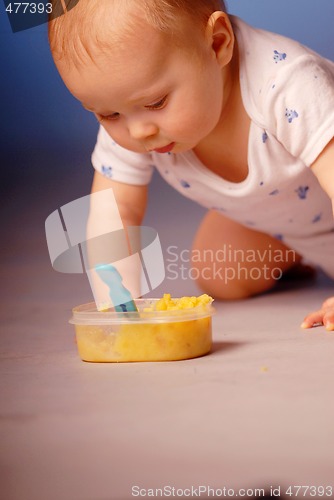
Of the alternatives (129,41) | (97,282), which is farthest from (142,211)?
(129,41)

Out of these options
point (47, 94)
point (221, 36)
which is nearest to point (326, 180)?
point (221, 36)

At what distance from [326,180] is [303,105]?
0.09 m

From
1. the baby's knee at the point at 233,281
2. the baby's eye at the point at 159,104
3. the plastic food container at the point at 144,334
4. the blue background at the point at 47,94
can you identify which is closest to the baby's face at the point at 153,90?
the baby's eye at the point at 159,104

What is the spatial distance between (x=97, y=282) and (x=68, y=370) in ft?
0.73

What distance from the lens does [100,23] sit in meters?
0.86

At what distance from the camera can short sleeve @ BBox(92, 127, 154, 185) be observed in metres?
1.13

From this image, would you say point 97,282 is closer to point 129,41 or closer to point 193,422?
point 129,41

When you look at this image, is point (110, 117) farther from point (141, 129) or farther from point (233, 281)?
point (233, 281)

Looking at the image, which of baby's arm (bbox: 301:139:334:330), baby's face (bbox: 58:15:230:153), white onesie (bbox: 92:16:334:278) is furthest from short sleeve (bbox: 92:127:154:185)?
baby's arm (bbox: 301:139:334:330)

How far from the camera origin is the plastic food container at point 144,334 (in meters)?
0.82

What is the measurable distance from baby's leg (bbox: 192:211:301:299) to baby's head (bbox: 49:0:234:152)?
33 cm

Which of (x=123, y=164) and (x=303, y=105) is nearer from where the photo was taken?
(x=303, y=105)

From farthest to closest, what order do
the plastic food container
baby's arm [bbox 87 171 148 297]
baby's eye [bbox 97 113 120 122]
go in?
baby's arm [bbox 87 171 148 297] → baby's eye [bbox 97 113 120 122] → the plastic food container

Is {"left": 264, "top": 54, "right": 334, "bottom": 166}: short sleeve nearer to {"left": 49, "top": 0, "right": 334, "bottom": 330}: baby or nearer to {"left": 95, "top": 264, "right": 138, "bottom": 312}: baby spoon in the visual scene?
{"left": 49, "top": 0, "right": 334, "bottom": 330}: baby
